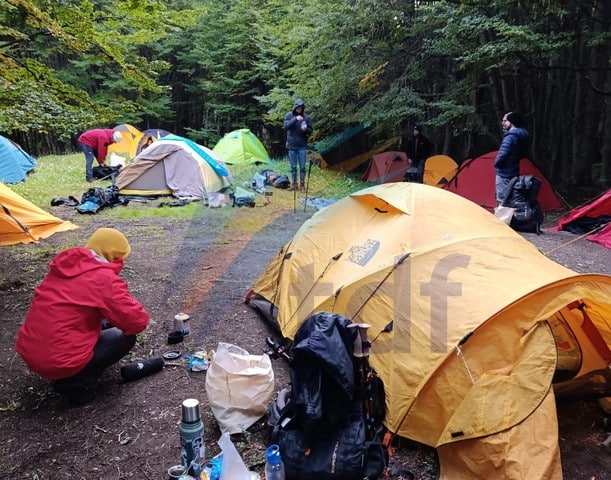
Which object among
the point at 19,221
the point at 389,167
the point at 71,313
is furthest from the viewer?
the point at 389,167

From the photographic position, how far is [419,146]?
9930mm

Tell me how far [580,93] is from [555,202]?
2.40 m

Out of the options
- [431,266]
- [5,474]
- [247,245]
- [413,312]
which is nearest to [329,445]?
[413,312]

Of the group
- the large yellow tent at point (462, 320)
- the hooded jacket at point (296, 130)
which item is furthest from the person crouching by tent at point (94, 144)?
the large yellow tent at point (462, 320)

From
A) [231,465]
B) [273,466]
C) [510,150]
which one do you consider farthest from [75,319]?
[510,150]

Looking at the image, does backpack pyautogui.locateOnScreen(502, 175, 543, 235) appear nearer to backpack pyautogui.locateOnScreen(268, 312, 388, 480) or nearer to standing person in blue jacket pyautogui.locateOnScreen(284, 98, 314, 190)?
standing person in blue jacket pyautogui.locateOnScreen(284, 98, 314, 190)

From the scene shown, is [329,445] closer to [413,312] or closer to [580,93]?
[413,312]

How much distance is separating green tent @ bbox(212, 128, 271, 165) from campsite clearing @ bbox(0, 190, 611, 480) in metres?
9.27

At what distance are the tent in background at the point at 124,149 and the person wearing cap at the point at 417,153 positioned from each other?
7381 millimetres

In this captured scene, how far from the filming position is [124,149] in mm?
13500

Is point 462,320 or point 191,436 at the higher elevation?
point 462,320

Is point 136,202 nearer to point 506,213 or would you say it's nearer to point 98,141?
point 98,141

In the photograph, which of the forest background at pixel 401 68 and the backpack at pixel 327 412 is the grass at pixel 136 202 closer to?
the forest background at pixel 401 68

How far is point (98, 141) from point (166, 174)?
2.81 m
